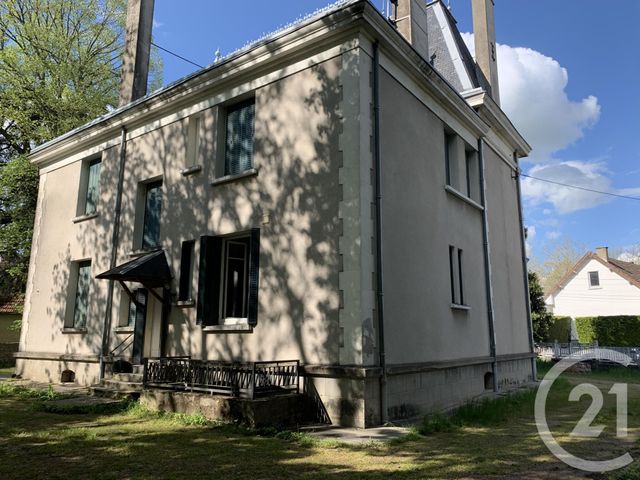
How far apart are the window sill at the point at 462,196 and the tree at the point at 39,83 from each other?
15.7 m

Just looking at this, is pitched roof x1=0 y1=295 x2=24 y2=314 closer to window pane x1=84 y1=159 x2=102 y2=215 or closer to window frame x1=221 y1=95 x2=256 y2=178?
window pane x1=84 y1=159 x2=102 y2=215

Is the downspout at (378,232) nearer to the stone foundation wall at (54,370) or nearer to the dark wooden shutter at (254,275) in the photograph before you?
the dark wooden shutter at (254,275)

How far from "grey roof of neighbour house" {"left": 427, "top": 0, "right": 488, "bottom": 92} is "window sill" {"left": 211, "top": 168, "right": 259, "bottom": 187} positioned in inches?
308

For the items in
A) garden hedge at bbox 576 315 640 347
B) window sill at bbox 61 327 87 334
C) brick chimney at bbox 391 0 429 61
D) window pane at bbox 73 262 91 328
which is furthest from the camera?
garden hedge at bbox 576 315 640 347

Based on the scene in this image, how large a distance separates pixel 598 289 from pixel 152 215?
122 feet

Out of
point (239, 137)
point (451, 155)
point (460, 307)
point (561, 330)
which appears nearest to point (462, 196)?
point (451, 155)

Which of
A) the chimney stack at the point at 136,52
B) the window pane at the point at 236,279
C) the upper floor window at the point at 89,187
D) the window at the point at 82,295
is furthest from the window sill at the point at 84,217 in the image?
the window pane at the point at 236,279

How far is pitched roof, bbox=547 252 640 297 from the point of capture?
121 ft

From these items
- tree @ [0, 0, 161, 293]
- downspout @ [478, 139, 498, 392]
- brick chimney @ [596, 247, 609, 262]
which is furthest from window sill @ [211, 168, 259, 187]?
brick chimney @ [596, 247, 609, 262]

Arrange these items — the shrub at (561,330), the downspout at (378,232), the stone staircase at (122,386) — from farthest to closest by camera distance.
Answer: the shrub at (561,330) → the stone staircase at (122,386) → the downspout at (378,232)

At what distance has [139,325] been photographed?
1216cm

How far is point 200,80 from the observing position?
11.8m

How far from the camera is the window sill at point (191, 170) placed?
11758 mm

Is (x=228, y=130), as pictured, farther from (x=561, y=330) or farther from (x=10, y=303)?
(x=561, y=330)
